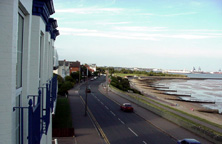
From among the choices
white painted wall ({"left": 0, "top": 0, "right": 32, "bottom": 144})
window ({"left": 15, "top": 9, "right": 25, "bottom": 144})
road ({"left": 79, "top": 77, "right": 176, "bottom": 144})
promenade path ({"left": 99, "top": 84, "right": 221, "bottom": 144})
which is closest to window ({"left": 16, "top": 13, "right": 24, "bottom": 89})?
window ({"left": 15, "top": 9, "right": 25, "bottom": 144})

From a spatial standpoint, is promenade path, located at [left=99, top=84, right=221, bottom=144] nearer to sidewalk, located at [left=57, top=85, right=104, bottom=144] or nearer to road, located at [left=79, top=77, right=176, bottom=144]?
road, located at [left=79, top=77, right=176, bottom=144]

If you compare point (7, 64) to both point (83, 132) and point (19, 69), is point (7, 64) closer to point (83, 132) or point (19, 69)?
point (19, 69)

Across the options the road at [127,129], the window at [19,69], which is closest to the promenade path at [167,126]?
the road at [127,129]

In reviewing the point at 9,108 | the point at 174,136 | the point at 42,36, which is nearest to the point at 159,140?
the point at 174,136

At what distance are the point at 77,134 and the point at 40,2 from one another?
15.8 metres

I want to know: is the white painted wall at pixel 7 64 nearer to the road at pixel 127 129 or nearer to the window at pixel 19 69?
the window at pixel 19 69

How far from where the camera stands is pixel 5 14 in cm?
373

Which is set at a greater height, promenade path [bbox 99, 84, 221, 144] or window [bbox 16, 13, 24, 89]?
window [bbox 16, 13, 24, 89]

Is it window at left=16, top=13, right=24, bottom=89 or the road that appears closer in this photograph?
window at left=16, top=13, right=24, bottom=89

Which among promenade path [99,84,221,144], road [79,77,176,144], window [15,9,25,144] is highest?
window [15,9,25,144]

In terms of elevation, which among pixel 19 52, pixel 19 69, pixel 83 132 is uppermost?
pixel 19 52

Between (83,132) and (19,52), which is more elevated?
(19,52)

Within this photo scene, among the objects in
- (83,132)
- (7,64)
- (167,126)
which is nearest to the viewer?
(7,64)

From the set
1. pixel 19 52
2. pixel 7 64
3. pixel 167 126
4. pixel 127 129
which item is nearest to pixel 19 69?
pixel 19 52
